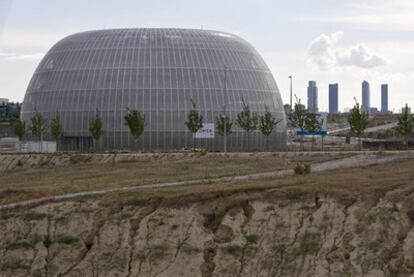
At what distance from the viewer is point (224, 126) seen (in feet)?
373

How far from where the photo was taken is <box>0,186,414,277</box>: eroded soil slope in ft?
131

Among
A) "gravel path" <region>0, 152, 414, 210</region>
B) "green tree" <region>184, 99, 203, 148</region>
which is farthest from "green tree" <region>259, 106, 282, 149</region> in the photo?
"gravel path" <region>0, 152, 414, 210</region>

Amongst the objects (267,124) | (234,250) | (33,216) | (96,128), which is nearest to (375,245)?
(234,250)

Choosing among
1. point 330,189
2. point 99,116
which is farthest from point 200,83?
point 330,189

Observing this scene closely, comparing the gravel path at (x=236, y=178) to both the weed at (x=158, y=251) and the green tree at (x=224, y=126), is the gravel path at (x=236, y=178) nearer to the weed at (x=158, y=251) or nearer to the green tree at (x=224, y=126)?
the weed at (x=158, y=251)

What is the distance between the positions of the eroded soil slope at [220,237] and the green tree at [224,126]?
68.9m

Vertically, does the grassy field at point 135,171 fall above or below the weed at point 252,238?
above

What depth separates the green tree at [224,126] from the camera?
114 meters

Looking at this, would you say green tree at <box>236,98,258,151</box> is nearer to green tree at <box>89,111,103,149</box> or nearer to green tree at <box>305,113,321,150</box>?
green tree at <box>305,113,321,150</box>

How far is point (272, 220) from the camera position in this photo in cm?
4253

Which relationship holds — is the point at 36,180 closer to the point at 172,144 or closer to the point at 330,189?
the point at 330,189

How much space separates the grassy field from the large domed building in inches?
1101

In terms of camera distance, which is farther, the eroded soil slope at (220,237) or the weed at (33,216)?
the weed at (33,216)

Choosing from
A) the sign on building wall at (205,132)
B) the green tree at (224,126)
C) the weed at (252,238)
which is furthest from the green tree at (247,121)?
the weed at (252,238)
